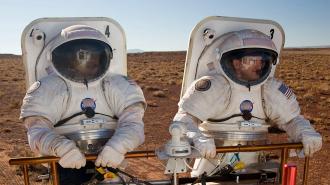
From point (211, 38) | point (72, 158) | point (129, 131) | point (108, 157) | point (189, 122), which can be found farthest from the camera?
point (211, 38)

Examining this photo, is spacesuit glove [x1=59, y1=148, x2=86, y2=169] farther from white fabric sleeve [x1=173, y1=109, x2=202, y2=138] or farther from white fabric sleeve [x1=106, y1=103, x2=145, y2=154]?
white fabric sleeve [x1=173, y1=109, x2=202, y2=138]

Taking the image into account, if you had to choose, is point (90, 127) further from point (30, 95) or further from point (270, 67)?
point (270, 67)

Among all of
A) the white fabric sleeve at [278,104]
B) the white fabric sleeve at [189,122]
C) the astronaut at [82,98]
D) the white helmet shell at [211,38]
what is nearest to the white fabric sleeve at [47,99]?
the astronaut at [82,98]

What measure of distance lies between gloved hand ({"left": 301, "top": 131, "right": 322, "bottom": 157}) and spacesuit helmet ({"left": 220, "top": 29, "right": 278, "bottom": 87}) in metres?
0.72

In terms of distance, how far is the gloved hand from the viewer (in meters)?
3.54

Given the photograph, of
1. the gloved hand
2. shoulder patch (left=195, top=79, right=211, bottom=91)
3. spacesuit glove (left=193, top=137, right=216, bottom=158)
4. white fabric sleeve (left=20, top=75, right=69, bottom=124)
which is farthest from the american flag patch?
white fabric sleeve (left=20, top=75, right=69, bottom=124)

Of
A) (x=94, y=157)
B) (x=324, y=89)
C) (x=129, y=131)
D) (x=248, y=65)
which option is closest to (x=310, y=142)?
(x=248, y=65)

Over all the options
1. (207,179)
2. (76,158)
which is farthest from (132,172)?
(76,158)

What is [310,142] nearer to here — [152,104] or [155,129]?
[155,129]

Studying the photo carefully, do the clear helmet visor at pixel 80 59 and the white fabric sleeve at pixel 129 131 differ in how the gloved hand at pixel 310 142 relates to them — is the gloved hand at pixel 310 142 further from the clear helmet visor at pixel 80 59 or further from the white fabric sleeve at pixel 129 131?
the clear helmet visor at pixel 80 59

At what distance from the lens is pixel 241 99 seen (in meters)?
4.01

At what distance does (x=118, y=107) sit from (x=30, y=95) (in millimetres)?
836

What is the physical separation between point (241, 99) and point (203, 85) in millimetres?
428

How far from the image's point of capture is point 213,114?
394 cm
